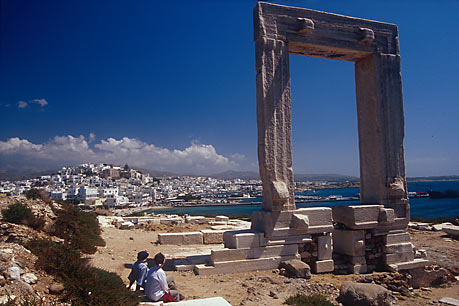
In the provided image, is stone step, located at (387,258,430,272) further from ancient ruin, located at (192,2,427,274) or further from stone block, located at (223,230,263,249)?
stone block, located at (223,230,263,249)

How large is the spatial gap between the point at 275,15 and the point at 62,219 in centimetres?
893

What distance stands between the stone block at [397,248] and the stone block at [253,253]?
8.80ft

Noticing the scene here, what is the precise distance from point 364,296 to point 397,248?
11.6 feet

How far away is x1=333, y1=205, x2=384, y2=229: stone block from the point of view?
793cm

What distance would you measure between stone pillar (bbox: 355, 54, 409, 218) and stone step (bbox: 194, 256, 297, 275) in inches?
138

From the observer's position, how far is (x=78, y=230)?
10.1 m

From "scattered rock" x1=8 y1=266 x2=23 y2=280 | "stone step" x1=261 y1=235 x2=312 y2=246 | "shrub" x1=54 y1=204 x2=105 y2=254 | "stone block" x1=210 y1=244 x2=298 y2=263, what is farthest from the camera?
"shrub" x1=54 y1=204 x2=105 y2=254

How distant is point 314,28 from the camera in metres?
8.15

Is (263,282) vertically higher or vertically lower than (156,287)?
lower

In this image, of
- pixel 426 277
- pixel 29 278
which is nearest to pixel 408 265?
pixel 426 277

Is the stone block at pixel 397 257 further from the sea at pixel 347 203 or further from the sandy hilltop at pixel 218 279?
the sea at pixel 347 203

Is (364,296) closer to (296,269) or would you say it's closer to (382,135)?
(296,269)

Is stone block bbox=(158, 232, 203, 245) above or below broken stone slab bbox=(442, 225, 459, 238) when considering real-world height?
above

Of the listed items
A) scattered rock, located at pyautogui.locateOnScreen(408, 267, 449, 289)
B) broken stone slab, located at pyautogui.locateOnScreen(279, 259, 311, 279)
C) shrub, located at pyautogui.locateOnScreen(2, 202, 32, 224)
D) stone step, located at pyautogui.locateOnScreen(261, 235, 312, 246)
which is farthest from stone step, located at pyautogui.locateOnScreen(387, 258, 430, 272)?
shrub, located at pyautogui.locateOnScreen(2, 202, 32, 224)
